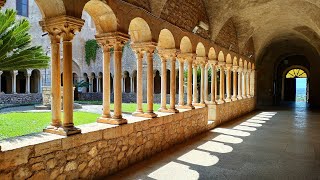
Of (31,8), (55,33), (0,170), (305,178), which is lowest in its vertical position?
(305,178)

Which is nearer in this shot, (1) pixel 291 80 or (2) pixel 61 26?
(2) pixel 61 26

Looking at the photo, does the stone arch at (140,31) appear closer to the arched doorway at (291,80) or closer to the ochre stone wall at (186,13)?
the ochre stone wall at (186,13)

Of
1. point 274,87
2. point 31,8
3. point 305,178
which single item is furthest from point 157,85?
point 305,178

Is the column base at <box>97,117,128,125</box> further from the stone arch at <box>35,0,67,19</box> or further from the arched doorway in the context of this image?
the arched doorway

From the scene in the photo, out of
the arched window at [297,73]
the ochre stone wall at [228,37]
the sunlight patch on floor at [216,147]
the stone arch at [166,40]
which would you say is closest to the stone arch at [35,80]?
the ochre stone wall at [228,37]

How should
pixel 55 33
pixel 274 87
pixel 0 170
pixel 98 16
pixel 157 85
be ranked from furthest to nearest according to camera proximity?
pixel 157 85, pixel 274 87, pixel 98 16, pixel 55 33, pixel 0 170

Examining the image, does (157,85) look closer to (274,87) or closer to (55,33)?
(274,87)

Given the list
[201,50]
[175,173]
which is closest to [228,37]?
[201,50]

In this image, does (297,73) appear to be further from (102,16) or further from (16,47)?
(16,47)

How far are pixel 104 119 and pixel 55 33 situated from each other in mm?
1585

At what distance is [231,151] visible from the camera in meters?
5.59

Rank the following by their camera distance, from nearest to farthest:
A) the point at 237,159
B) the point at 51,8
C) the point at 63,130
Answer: the point at 63,130 < the point at 51,8 < the point at 237,159

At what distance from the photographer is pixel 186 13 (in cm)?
712

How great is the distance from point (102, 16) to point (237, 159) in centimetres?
343
